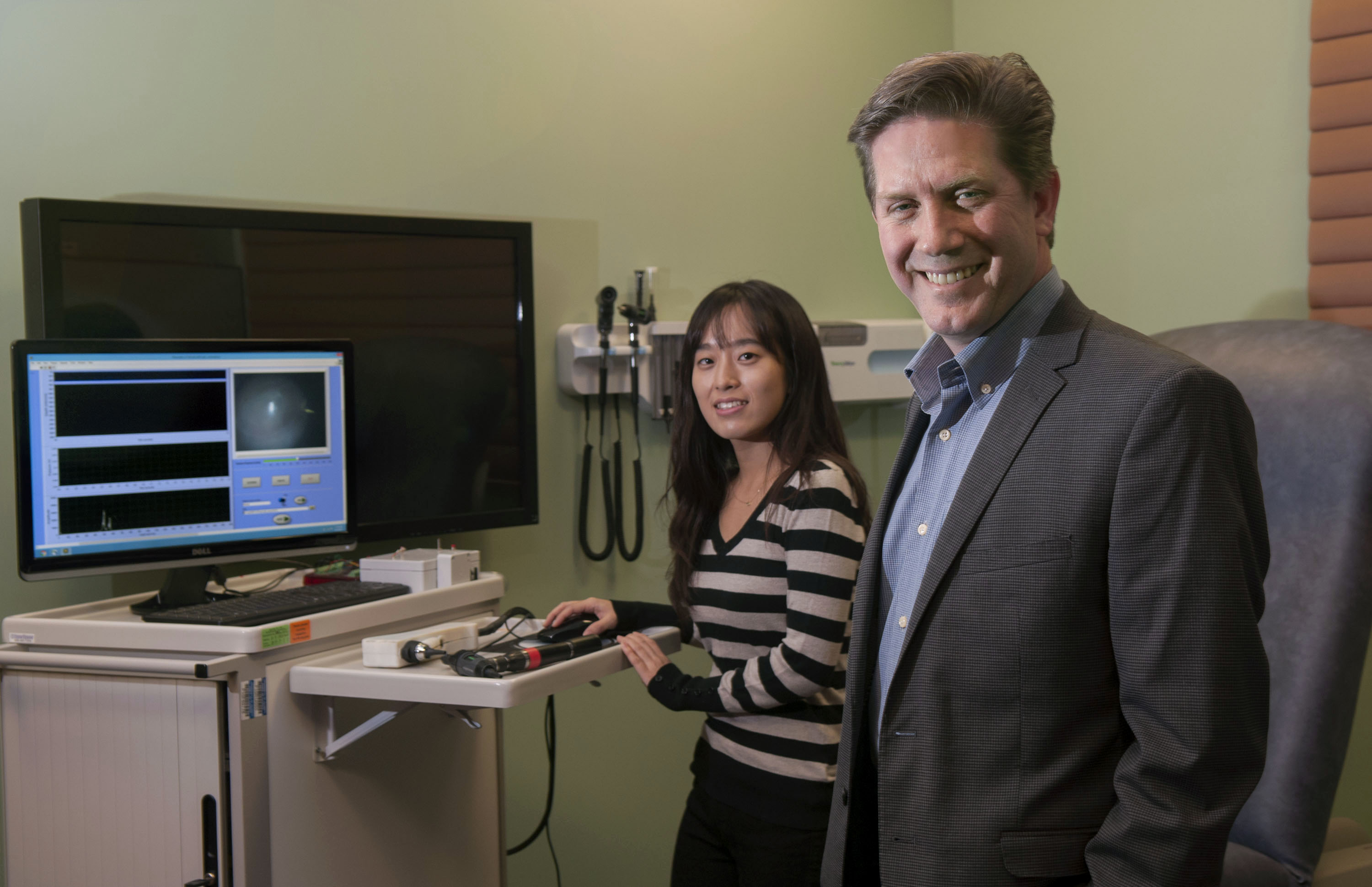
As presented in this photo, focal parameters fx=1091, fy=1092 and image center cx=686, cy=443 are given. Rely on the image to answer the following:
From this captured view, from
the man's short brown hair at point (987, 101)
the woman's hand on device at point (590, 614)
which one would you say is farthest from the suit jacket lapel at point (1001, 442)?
the woman's hand on device at point (590, 614)

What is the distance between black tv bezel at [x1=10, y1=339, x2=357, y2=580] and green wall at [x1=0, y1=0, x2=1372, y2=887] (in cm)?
30

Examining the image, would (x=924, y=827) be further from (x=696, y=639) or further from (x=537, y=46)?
(x=537, y=46)

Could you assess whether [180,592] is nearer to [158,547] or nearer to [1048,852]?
[158,547]

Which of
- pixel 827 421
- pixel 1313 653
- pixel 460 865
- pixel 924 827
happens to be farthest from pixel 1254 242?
pixel 460 865

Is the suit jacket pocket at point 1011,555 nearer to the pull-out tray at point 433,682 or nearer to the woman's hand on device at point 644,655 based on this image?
the pull-out tray at point 433,682

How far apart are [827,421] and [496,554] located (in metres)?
0.88

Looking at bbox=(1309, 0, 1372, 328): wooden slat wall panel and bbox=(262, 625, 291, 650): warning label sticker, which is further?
bbox=(1309, 0, 1372, 328): wooden slat wall panel

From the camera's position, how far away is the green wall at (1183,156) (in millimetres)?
2445

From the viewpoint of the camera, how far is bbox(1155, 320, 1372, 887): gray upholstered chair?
6.09 feet

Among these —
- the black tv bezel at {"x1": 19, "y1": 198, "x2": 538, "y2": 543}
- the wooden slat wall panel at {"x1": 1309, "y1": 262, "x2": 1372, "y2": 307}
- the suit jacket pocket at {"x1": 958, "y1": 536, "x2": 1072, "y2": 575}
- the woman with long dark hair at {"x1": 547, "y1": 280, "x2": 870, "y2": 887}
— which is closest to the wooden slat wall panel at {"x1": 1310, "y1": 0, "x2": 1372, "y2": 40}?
the wooden slat wall panel at {"x1": 1309, "y1": 262, "x2": 1372, "y2": 307}

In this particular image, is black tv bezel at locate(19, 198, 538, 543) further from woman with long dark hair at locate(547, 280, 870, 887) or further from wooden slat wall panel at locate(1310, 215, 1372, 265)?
wooden slat wall panel at locate(1310, 215, 1372, 265)

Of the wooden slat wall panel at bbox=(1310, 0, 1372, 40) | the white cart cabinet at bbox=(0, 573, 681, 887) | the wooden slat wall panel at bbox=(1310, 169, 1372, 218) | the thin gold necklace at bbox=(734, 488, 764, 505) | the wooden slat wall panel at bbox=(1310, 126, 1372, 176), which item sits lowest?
the white cart cabinet at bbox=(0, 573, 681, 887)

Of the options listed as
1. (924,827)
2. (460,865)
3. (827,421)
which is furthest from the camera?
(460,865)

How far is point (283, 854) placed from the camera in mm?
1556
